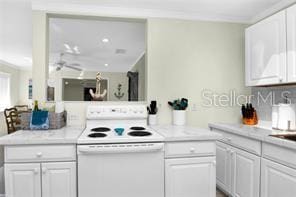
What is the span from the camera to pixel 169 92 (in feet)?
8.68

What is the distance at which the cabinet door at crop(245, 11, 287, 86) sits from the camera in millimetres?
2016

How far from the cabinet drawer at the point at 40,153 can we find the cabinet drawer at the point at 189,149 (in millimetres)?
811

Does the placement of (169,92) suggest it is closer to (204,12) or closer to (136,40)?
(204,12)

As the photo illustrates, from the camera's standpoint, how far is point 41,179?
5.61 feet

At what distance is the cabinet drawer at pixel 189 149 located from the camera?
1855mm

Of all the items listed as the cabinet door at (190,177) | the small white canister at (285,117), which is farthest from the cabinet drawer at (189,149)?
the small white canister at (285,117)

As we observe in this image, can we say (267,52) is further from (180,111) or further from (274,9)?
(180,111)

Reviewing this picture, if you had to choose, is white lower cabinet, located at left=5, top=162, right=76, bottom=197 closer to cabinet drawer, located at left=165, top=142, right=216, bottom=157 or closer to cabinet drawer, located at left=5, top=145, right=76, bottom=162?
cabinet drawer, located at left=5, top=145, right=76, bottom=162

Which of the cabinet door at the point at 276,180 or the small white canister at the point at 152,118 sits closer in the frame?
the cabinet door at the point at 276,180

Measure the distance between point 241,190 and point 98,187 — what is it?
55.0 inches

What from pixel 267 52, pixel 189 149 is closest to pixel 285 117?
pixel 267 52

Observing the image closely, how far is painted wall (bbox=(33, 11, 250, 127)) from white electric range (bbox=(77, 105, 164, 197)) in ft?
2.83

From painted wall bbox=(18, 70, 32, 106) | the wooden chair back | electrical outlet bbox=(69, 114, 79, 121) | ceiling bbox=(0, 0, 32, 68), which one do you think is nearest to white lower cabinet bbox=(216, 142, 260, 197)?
electrical outlet bbox=(69, 114, 79, 121)

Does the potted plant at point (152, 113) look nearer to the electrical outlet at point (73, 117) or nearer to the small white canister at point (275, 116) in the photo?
the electrical outlet at point (73, 117)
